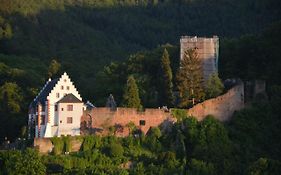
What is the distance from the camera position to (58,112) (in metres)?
69.0

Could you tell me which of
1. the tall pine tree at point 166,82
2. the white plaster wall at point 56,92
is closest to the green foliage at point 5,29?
the tall pine tree at point 166,82

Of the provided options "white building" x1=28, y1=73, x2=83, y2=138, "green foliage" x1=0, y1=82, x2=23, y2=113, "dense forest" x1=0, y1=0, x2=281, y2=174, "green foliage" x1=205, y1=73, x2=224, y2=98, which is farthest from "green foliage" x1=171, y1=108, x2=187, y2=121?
"green foliage" x1=0, y1=82, x2=23, y2=113

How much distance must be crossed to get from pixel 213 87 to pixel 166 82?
3.33 m

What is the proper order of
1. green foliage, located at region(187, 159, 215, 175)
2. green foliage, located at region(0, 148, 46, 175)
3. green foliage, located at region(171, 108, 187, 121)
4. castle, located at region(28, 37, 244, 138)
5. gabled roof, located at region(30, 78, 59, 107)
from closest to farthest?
green foliage, located at region(0, 148, 46, 175) → green foliage, located at region(187, 159, 215, 175) → castle, located at region(28, 37, 244, 138) → green foliage, located at region(171, 108, 187, 121) → gabled roof, located at region(30, 78, 59, 107)

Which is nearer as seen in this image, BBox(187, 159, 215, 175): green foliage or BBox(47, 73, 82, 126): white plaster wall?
BBox(187, 159, 215, 175): green foliage

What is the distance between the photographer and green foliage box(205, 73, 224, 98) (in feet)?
237

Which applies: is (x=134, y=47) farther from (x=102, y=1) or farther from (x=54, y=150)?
(x=54, y=150)

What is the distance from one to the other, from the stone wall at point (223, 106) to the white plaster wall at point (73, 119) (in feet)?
21.9

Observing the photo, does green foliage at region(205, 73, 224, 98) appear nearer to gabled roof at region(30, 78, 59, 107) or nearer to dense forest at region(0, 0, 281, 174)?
dense forest at region(0, 0, 281, 174)

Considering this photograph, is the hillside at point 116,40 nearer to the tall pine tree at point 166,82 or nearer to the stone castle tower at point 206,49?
the tall pine tree at point 166,82

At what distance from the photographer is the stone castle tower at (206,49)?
75875 millimetres

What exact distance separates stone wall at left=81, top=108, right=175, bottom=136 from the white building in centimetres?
59

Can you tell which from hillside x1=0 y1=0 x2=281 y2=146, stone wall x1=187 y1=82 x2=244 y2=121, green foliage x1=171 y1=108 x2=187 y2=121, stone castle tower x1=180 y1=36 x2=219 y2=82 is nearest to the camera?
green foliage x1=171 y1=108 x2=187 y2=121

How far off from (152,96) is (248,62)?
7.06 meters
